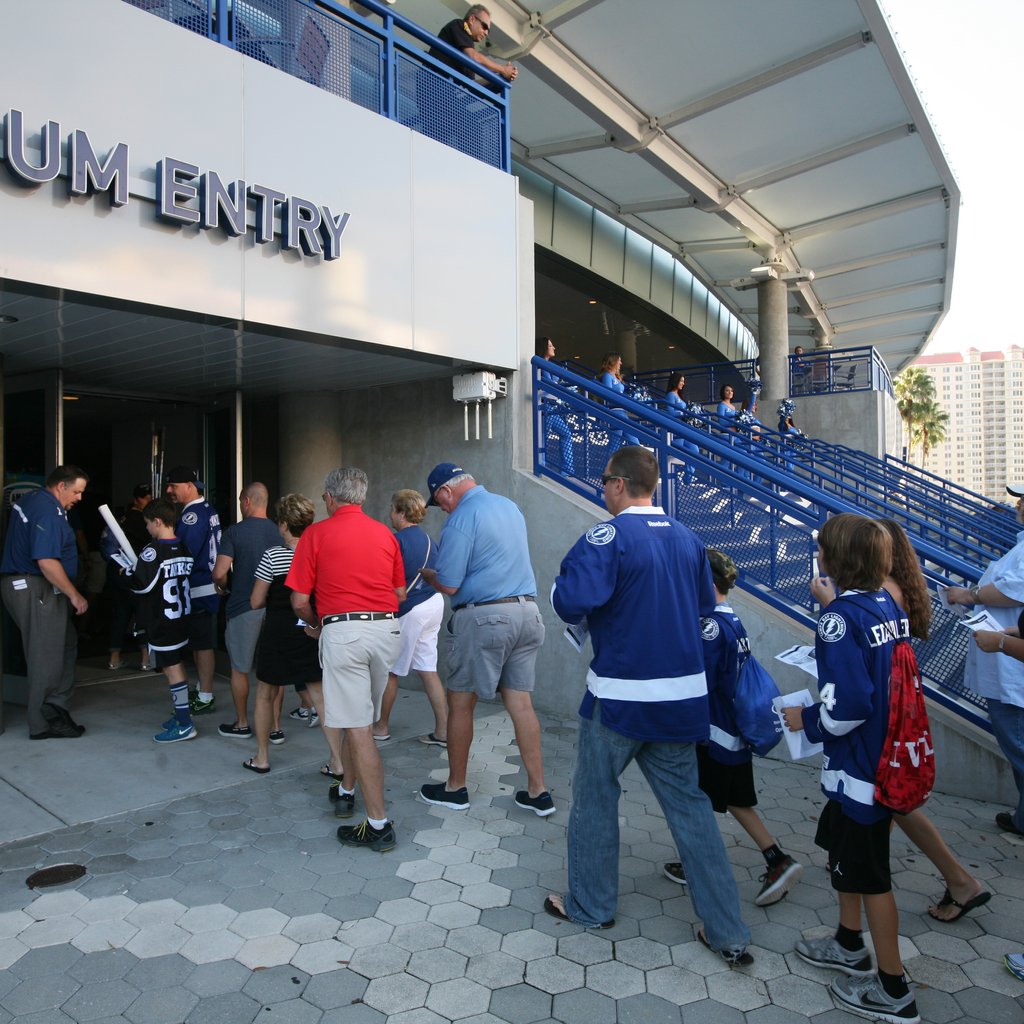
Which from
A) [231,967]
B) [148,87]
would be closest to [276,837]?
[231,967]

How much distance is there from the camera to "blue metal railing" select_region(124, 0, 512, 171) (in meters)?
5.32

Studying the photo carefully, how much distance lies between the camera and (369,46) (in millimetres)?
6359

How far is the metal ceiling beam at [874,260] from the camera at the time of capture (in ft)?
59.5

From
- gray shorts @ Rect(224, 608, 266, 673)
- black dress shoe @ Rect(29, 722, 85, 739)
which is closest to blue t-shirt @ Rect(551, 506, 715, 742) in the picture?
gray shorts @ Rect(224, 608, 266, 673)

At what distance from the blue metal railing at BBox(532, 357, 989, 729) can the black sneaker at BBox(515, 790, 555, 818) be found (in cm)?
225

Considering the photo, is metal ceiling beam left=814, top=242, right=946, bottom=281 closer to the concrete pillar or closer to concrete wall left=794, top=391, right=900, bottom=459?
the concrete pillar

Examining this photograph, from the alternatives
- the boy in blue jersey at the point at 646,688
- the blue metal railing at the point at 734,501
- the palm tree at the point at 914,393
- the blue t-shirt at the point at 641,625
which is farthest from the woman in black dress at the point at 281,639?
the palm tree at the point at 914,393

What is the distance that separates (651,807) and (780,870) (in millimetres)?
1185

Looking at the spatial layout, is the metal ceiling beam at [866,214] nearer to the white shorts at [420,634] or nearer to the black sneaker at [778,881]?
the white shorts at [420,634]

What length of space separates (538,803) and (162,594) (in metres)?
2.95

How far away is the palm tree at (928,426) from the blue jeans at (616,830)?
216 feet

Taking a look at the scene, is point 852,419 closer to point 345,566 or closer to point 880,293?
point 880,293

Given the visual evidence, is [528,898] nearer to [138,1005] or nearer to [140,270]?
[138,1005]

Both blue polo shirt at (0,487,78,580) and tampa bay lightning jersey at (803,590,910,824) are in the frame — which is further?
blue polo shirt at (0,487,78,580)
